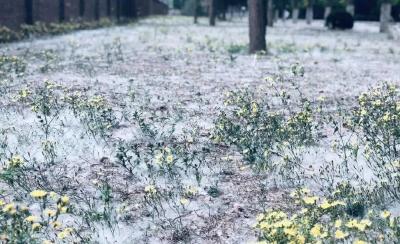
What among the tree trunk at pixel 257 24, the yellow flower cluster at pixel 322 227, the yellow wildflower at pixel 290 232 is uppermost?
the tree trunk at pixel 257 24

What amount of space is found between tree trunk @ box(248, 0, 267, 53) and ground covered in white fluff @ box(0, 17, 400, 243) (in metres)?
0.65

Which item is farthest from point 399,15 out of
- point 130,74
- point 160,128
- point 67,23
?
point 160,128

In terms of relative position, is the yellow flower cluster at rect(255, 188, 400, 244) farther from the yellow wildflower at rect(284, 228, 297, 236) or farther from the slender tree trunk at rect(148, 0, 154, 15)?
the slender tree trunk at rect(148, 0, 154, 15)

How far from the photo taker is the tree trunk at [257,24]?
45.9ft

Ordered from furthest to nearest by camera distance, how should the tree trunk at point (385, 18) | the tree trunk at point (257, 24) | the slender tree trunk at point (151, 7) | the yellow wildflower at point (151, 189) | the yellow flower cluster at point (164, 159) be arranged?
the slender tree trunk at point (151, 7) < the tree trunk at point (385, 18) < the tree trunk at point (257, 24) < the yellow flower cluster at point (164, 159) < the yellow wildflower at point (151, 189)

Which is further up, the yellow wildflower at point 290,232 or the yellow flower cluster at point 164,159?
the yellow flower cluster at point 164,159

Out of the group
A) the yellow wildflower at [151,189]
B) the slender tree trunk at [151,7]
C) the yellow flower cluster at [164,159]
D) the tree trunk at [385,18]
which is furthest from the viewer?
the slender tree trunk at [151,7]

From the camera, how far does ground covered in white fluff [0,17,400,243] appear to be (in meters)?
4.11

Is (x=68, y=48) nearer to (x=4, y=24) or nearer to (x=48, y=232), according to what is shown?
(x=4, y=24)

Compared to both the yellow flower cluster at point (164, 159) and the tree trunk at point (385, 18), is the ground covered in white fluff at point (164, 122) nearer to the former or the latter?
the yellow flower cluster at point (164, 159)

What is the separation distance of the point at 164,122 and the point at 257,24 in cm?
863

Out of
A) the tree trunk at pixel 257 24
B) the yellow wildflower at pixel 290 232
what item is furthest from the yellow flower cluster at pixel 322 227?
the tree trunk at pixel 257 24

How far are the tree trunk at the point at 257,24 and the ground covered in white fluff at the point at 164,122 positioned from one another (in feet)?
2.14

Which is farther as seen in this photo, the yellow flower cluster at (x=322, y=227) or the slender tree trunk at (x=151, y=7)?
the slender tree trunk at (x=151, y=7)
